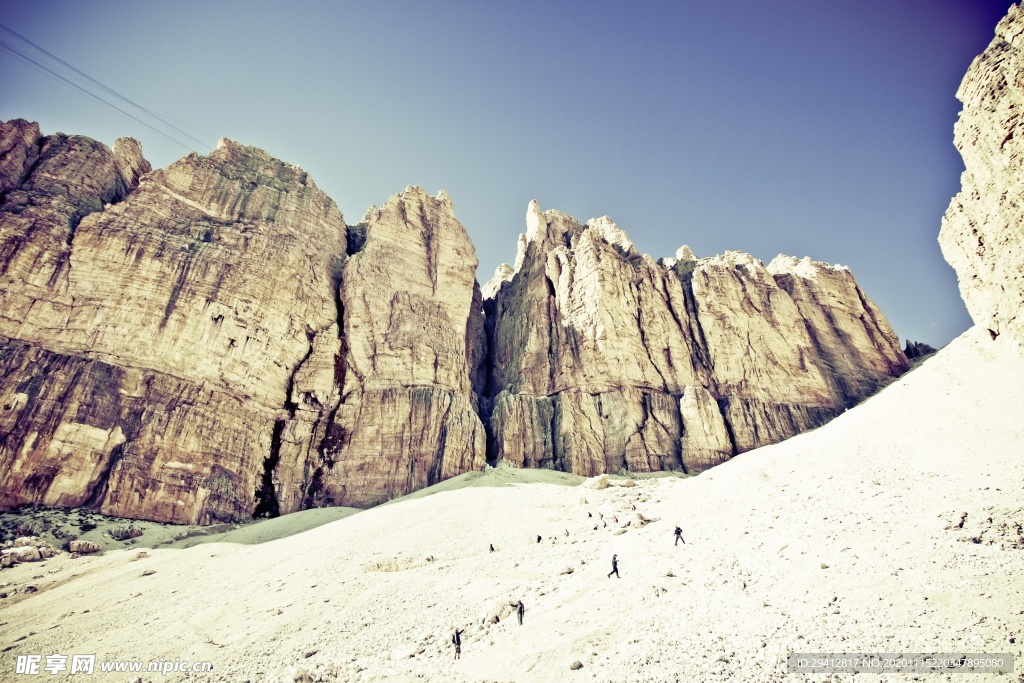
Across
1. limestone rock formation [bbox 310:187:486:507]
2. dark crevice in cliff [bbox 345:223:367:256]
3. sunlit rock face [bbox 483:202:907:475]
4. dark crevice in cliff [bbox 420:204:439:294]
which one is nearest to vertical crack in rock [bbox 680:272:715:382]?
sunlit rock face [bbox 483:202:907:475]

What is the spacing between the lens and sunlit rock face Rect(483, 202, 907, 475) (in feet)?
176

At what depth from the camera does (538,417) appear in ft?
186

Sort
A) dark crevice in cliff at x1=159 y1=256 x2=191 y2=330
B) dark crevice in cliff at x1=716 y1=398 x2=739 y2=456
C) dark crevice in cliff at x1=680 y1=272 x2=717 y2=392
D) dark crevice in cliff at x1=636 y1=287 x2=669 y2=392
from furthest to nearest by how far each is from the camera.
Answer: dark crevice in cliff at x1=680 y1=272 x2=717 y2=392
dark crevice in cliff at x1=636 y1=287 x2=669 y2=392
dark crevice in cliff at x1=716 y1=398 x2=739 y2=456
dark crevice in cliff at x1=159 y1=256 x2=191 y2=330

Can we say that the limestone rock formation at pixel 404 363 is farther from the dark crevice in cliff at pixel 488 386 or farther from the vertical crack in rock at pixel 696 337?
the vertical crack in rock at pixel 696 337

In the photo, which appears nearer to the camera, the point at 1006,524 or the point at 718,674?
the point at 718,674

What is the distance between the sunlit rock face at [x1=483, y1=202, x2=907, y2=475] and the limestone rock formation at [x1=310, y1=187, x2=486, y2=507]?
23.5ft

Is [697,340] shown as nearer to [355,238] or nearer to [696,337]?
[696,337]

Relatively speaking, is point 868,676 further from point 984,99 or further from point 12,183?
point 12,183

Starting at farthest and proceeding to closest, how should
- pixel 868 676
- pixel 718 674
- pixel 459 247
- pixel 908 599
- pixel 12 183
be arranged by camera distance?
1. pixel 459 247
2. pixel 12 183
3. pixel 908 599
4. pixel 718 674
5. pixel 868 676

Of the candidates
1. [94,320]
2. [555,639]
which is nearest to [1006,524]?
[555,639]

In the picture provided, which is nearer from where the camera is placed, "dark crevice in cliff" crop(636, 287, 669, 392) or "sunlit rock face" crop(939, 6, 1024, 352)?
"sunlit rock face" crop(939, 6, 1024, 352)

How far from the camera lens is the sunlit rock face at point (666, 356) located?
53.6m

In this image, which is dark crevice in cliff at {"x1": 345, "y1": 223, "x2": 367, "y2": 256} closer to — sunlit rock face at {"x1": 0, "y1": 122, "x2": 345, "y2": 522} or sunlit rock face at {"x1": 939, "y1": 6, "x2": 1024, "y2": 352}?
sunlit rock face at {"x1": 0, "y1": 122, "x2": 345, "y2": 522}

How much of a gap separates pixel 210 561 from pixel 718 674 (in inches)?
1173
